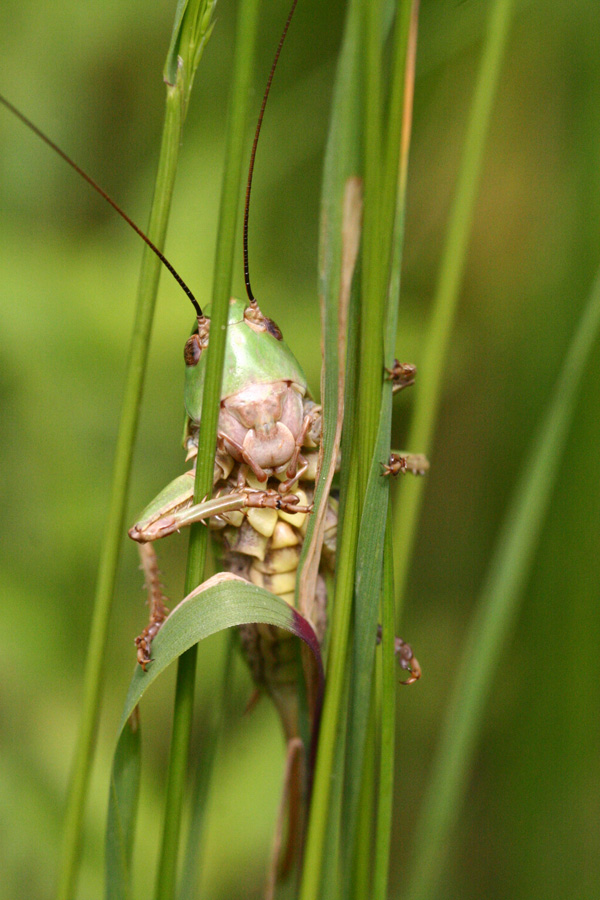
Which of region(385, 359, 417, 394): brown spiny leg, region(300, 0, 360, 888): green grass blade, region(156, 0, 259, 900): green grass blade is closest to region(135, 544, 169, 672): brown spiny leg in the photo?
region(156, 0, 259, 900): green grass blade

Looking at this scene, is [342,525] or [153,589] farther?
[153,589]

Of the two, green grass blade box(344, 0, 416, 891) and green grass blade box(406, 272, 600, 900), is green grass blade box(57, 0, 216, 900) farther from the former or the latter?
green grass blade box(406, 272, 600, 900)

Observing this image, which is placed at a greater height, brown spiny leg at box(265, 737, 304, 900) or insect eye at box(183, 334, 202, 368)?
insect eye at box(183, 334, 202, 368)

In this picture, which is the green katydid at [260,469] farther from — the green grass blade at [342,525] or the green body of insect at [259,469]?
the green grass blade at [342,525]

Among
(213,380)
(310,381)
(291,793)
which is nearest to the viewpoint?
(213,380)

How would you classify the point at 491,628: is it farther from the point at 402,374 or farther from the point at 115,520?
the point at 115,520

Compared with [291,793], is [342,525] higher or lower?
higher

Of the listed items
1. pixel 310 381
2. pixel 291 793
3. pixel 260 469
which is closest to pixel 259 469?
pixel 260 469
